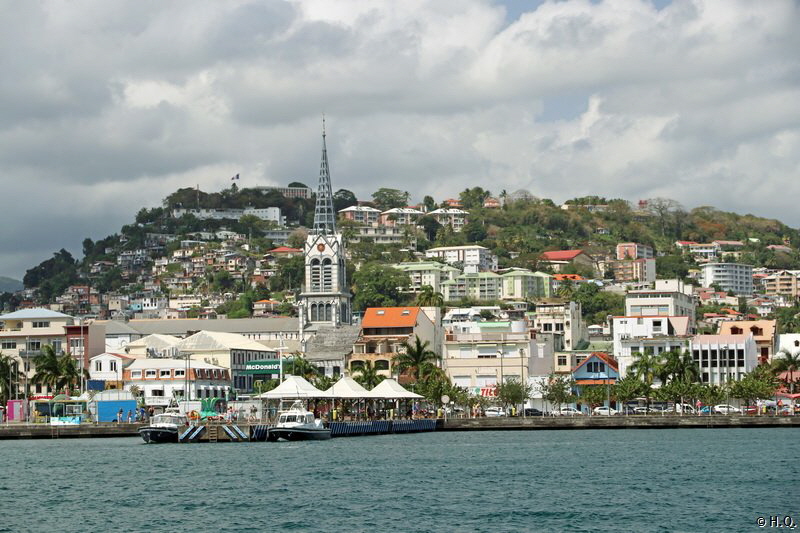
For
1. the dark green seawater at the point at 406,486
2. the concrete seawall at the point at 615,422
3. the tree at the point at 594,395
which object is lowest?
the dark green seawater at the point at 406,486

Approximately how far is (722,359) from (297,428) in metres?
51.8

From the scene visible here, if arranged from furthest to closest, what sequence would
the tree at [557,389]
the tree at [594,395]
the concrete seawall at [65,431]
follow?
the tree at [557,389]
the tree at [594,395]
the concrete seawall at [65,431]

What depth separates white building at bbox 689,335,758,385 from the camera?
135m

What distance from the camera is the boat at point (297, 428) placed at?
329 ft

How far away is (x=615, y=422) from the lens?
115 metres

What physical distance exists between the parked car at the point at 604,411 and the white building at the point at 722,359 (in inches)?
437

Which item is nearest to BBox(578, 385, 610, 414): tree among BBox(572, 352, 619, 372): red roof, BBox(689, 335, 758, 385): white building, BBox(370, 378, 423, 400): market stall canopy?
BBox(572, 352, 619, 372): red roof

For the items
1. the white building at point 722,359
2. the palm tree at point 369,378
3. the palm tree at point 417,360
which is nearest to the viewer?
the palm tree at point 417,360

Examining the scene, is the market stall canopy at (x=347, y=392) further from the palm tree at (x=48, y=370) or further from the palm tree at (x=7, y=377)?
the palm tree at (x=7, y=377)

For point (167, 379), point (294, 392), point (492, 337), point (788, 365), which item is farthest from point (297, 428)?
point (788, 365)

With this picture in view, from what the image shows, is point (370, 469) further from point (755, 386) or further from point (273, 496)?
point (755, 386)

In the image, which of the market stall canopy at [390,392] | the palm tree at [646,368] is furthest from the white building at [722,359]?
the market stall canopy at [390,392]

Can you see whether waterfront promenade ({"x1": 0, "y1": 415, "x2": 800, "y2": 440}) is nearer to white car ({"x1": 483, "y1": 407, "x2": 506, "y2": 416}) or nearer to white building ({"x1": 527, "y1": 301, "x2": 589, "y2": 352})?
white car ({"x1": 483, "y1": 407, "x2": 506, "y2": 416})

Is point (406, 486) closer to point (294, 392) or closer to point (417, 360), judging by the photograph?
point (294, 392)
